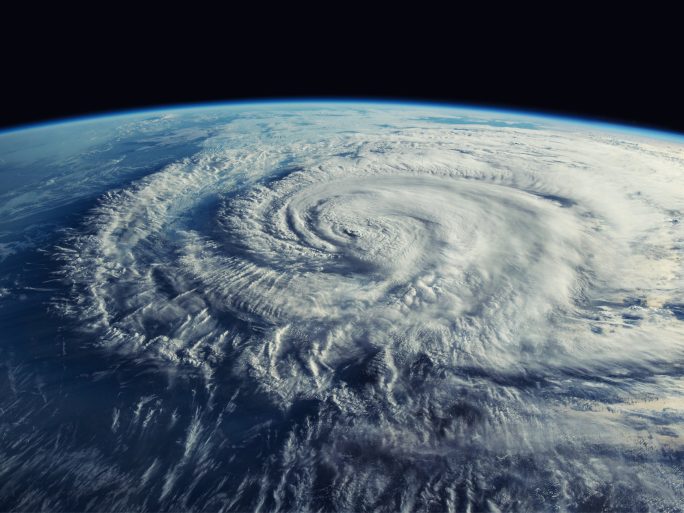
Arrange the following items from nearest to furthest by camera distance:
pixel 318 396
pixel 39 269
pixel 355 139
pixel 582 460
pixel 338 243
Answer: pixel 582 460
pixel 318 396
pixel 39 269
pixel 338 243
pixel 355 139

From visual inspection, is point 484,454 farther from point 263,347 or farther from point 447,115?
point 447,115

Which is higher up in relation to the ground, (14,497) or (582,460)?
(582,460)

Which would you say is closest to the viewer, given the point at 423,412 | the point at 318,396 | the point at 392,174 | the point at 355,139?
the point at 423,412

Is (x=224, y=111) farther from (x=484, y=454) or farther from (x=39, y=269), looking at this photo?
(x=484, y=454)

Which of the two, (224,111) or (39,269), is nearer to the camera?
(39,269)

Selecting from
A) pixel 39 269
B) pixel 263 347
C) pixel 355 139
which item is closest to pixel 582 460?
pixel 263 347

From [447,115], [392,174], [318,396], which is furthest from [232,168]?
[447,115]
